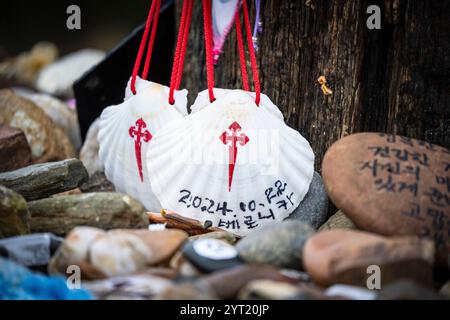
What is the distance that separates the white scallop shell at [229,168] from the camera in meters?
2.87

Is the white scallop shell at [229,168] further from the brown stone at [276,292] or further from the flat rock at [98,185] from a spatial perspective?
the brown stone at [276,292]

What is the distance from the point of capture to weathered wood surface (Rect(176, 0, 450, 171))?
292 centimetres

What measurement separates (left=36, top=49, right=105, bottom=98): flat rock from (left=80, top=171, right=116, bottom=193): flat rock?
1.50m

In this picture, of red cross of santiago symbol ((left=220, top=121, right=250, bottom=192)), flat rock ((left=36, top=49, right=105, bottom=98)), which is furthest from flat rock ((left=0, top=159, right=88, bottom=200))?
flat rock ((left=36, top=49, right=105, bottom=98))

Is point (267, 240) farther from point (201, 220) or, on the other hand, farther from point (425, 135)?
point (425, 135)

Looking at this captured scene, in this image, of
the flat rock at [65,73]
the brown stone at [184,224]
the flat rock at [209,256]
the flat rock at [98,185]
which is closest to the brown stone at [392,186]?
the flat rock at [209,256]

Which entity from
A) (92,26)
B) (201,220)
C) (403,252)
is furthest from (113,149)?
(92,26)

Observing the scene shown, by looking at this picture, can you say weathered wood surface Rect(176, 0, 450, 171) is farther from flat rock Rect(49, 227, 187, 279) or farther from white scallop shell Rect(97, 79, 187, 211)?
flat rock Rect(49, 227, 187, 279)

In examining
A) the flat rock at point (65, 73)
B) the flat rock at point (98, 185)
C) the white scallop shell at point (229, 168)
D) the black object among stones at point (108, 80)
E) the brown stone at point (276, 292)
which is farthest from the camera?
the flat rock at point (65, 73)

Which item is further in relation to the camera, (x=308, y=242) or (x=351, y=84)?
(x=351, y=84)

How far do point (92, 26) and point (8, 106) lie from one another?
2.32 metres

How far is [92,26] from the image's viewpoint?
6.16m

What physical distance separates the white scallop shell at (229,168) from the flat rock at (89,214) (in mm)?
404
